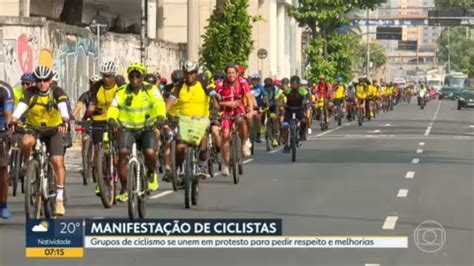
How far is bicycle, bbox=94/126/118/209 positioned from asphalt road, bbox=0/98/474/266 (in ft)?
0.68

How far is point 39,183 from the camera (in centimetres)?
1664

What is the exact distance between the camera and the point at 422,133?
46812 millimetres

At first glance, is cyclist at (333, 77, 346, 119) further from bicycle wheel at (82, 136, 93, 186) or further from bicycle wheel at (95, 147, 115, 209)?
bicycle wheel at (95, 147, 115, 209)

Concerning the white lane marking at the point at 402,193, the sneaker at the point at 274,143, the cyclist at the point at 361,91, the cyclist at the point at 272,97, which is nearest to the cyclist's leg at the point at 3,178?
the white lane marking at the point at 402,193

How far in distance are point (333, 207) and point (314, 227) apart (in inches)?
108

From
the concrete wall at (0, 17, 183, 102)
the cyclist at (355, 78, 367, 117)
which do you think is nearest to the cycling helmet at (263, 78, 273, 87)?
the concrete wall at (0, 17, 183, 102)

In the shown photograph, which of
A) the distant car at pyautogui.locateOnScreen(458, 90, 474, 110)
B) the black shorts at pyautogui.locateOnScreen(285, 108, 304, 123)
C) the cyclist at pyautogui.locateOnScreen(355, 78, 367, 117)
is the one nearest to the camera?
the black shorts at pyautogui.locateOnScreen(285, 108, 304, 123)

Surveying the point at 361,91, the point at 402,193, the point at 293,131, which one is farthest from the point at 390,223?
the point at 361,91

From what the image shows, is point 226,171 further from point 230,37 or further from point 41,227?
point 230,37

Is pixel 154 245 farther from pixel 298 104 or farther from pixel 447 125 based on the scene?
pixel 447 125

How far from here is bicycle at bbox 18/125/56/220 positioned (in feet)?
53.8

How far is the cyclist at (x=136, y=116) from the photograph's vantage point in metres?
17.5

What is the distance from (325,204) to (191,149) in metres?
1.97

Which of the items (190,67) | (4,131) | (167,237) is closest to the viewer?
(167,237)
